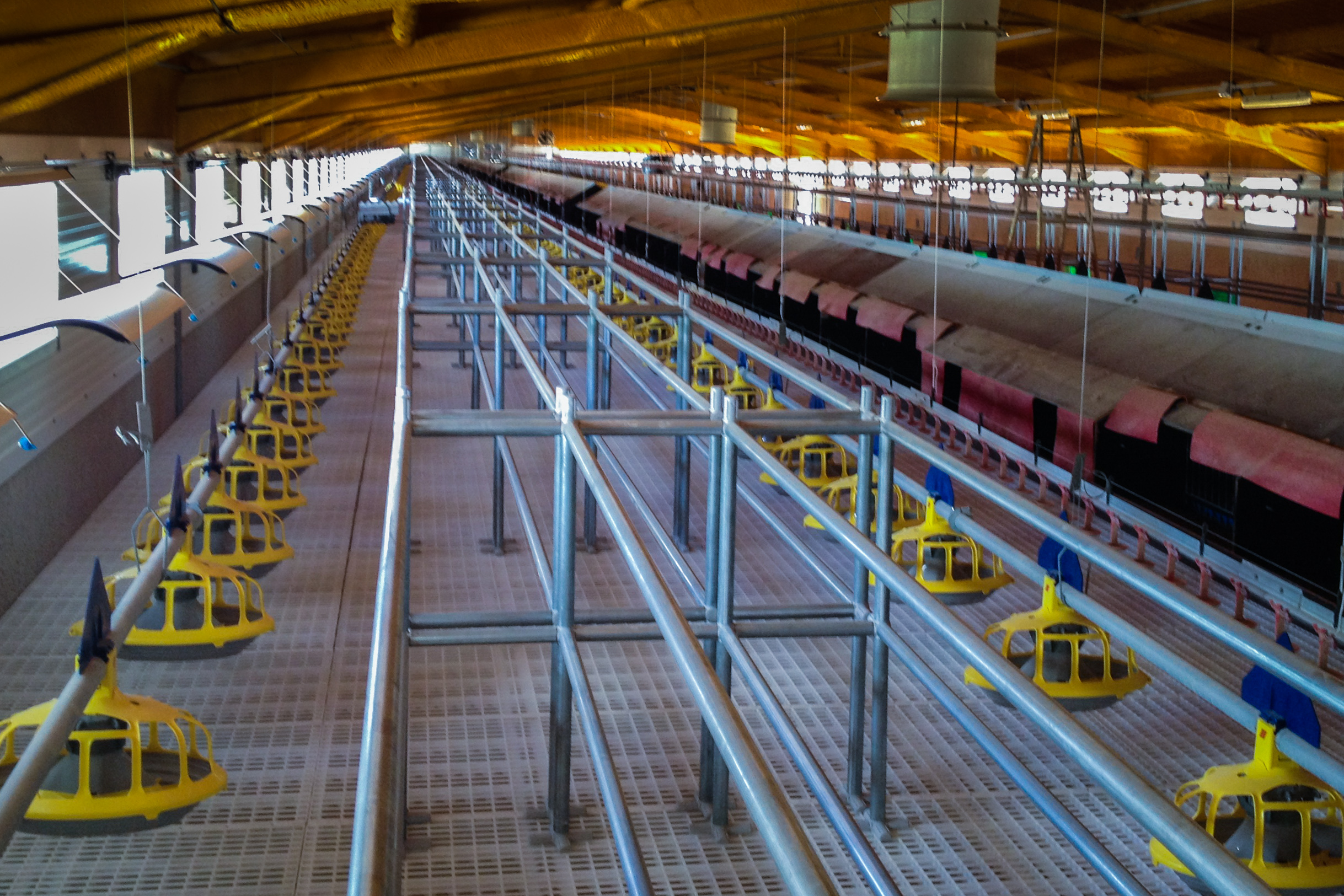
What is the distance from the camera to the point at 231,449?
6.98 m

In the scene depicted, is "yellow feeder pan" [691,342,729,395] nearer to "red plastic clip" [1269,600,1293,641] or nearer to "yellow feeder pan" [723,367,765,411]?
"yellow feeder pan" [723,367,765,411]

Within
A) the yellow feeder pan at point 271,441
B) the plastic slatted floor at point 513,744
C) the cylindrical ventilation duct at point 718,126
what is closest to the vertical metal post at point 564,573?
the plastic slatted floor at point 513,744

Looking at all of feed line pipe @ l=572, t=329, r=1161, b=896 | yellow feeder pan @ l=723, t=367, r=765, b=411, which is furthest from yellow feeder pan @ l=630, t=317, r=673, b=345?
feed line pipe @ l=572, t=329, r=1161, b=896

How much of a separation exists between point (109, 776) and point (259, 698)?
99.2 inches

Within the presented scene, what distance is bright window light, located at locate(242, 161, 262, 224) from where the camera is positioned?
1583cm

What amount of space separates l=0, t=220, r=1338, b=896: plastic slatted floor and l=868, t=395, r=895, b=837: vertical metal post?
145 mm

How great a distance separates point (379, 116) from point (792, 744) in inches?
780

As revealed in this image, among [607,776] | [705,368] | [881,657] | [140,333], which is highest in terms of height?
[140,333]

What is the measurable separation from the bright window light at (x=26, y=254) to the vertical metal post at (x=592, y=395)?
3.10 metres

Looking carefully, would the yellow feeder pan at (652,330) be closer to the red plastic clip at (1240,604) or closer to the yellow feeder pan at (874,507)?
the yellow feeder pan at (874,507)

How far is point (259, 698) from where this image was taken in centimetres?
628

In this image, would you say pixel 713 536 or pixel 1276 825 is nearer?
pixel 1276 825

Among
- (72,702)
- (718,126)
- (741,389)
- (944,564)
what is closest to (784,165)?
(741,389)

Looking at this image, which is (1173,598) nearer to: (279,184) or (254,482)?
(254,482)
